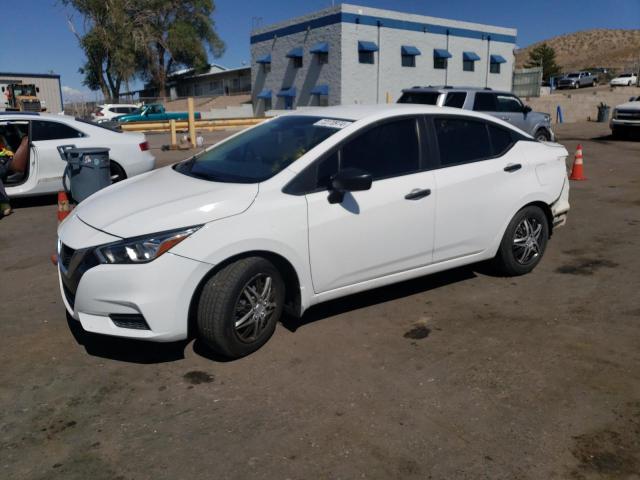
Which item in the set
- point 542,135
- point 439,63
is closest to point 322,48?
point 439,63

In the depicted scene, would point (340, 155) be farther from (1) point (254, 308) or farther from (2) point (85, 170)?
(2) point (85, 170)

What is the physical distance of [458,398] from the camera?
3.41m

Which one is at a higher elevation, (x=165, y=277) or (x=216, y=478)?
(x=165, y=277)

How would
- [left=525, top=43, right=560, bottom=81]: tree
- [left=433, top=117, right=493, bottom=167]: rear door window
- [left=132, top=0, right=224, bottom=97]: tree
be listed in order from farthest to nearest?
[left=525, top=43, right=560, bottom=81]: tree < [left=132, top=0, right=224, bottom=97]: tree < [left=433, top=117, right=493, bottom=167]: rear door window

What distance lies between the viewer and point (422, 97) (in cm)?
1235

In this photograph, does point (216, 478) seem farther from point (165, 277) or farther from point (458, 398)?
point (458, 398)

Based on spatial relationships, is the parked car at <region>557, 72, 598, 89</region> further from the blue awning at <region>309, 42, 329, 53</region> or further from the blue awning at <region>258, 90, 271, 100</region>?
the blue awning at <region>309, 42, 329, 53</region>

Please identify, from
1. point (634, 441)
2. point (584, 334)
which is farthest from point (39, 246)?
point (634, 441)

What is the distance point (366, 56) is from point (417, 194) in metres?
32.1

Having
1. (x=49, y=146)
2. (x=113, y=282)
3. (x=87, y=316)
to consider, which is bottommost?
(x=87, y=316)

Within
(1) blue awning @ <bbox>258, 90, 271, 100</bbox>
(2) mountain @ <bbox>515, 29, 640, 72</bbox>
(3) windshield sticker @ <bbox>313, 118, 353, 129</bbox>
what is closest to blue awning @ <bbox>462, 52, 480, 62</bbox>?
(1) blue awning @ <bbox>258, 90, 271, 100</bbox>

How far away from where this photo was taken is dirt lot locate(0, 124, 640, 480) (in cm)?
286

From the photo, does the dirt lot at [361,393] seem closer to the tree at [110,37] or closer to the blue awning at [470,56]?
the blue awning at [470,56]

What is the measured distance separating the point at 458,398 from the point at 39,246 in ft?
18.6
